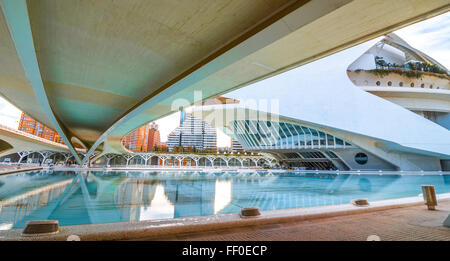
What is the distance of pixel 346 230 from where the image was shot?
2680 millimetres

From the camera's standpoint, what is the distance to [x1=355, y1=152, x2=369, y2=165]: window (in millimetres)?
24875

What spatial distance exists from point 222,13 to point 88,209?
5.80 metres

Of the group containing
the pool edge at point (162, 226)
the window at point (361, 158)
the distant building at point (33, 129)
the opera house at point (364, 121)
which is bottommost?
the pool edge at point (162, 226)

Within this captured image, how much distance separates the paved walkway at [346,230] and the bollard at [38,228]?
3.88 feet

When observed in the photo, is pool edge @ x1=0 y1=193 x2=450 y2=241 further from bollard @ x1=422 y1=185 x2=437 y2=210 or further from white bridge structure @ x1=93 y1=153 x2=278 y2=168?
white bridge structure @ x1=93 y1=153 x2=278 y2=168

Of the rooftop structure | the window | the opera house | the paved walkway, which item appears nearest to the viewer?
the paved walkway

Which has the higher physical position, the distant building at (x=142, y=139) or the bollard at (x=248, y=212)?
the distant building at (x=142, y=139)

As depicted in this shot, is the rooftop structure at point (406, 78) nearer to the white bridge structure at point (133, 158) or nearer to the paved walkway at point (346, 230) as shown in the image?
the white bridge structure at point (133, 158)

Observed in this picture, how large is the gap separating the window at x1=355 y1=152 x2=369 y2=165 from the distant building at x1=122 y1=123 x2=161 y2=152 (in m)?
72.5

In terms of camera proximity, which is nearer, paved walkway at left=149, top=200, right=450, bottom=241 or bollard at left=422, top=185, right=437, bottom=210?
paved walkway at left=149, top=200, right=450, bottom=241

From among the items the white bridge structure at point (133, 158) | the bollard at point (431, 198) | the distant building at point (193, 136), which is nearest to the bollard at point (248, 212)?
the bollard at point (431, 198)

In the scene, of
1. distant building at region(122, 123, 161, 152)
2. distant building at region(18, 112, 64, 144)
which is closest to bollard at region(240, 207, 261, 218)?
distant building at region(122, 123, 161, 152)

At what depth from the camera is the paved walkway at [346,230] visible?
2.39 meters
